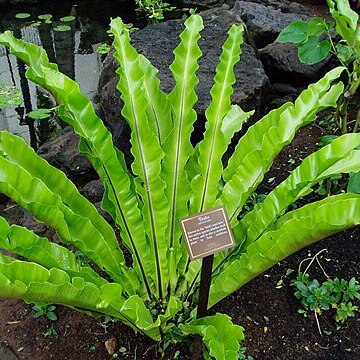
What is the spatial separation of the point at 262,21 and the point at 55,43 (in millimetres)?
2082

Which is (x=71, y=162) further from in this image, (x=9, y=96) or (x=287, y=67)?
(x=287, y=67)

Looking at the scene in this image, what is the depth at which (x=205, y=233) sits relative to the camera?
1259 mm

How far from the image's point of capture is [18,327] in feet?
5.90

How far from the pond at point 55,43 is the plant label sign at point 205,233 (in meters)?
2.25

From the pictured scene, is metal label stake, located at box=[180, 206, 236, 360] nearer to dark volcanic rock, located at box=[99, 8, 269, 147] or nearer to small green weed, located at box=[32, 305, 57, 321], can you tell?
small green weed, located at box=[32, 305, 57, 321]

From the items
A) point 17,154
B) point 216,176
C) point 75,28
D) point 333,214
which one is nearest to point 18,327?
point 17,154

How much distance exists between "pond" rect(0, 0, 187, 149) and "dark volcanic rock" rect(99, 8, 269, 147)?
2.57 feet

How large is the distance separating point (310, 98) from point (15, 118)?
2.50m

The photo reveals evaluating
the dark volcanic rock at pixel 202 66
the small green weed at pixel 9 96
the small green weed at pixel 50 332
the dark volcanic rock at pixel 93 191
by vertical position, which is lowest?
the small green weed at pixel 9 96

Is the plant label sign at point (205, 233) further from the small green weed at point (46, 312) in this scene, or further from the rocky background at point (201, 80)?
the rocky background at point (201, 80)

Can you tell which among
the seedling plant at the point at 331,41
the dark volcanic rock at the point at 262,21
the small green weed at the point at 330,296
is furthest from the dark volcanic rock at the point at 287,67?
the small green weed at the point at 330,296

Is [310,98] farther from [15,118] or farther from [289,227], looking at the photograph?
[15,118]

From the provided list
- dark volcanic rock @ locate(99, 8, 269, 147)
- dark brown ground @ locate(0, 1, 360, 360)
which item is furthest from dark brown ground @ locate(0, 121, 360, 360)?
dark volcanic rock @ locate(99, 8, 269, 147)

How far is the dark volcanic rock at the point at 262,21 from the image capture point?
3.83 metres
